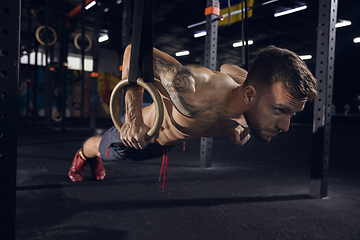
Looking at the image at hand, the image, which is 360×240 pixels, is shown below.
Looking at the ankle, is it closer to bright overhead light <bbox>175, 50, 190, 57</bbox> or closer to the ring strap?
the ring strap

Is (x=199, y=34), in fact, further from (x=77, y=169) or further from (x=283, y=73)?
(x=283, y=73)

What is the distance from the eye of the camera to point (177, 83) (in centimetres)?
100

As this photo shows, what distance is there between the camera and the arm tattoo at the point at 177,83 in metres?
1.00

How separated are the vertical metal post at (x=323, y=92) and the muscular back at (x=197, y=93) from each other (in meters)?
1.33

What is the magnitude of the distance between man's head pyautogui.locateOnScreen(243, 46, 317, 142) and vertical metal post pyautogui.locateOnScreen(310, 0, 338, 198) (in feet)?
4.76

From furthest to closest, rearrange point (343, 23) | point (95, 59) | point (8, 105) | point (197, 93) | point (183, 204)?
point (343, 23)
point (95, 59)
point (183, 204)
point (197, 93)
point (8, 105)

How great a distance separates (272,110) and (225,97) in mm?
199

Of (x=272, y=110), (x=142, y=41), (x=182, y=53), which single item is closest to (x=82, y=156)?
(x=142, y=41)

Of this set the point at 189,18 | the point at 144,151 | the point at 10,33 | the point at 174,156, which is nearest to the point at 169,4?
the point at 189,18

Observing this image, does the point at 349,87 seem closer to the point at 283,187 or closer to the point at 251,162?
the point at 251,162

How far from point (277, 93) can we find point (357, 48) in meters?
12.1

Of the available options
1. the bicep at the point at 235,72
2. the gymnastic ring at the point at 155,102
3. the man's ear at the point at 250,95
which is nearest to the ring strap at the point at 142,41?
the gymnastic ring at the point at 155,102

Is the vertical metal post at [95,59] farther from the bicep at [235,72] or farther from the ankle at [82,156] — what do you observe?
the bicep at [235,72]

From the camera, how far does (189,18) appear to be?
839 cm
